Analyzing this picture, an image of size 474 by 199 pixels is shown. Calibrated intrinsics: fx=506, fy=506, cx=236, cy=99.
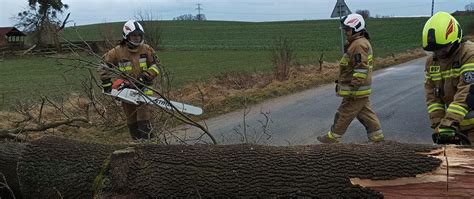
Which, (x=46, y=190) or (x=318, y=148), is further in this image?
(x=46, y=190)

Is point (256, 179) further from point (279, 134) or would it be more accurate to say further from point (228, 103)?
point (228, 103)

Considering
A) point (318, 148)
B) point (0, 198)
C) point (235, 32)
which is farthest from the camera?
point (235, 32)

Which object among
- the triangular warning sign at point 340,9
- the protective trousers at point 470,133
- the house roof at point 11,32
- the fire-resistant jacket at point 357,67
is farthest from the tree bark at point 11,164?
the house roof at point 11,32

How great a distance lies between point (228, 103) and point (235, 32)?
2111 inches

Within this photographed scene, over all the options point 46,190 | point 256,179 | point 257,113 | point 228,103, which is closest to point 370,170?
point 256,179

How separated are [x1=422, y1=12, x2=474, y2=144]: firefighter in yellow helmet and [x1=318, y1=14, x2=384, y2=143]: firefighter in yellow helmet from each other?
6.38ft

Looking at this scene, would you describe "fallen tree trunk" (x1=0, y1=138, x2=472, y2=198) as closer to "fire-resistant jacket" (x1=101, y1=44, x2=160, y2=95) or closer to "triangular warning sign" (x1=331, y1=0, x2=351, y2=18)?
"fire-resistant jacket" (x1=101, y1=44, x2=160, y2=95)

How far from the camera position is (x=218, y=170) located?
2.68 meters

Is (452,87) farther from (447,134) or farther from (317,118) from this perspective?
(317,118)

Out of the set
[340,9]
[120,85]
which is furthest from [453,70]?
[340,9]

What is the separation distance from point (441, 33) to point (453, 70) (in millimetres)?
321

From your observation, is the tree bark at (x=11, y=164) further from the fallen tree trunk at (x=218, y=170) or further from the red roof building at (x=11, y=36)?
the red roof building at (x=11, y=36)

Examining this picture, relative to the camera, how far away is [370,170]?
97.3 inches

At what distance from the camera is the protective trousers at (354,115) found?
5.72 m
